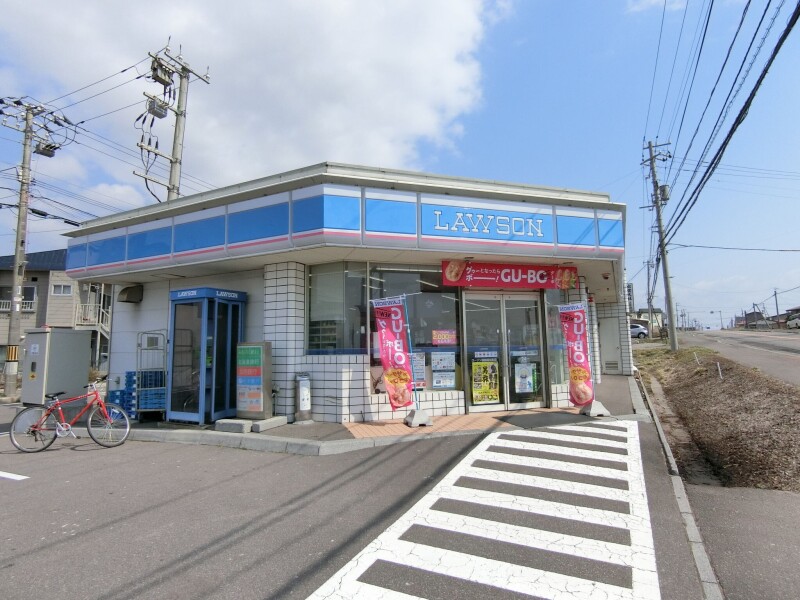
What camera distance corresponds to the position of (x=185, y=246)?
9.48 metres

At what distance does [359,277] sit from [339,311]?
0.81 m

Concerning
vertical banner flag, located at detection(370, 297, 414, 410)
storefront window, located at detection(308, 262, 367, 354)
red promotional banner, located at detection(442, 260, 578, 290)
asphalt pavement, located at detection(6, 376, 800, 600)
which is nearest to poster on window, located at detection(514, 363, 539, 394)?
asphalt pavement, located at detection(6, 376, 800, 600)

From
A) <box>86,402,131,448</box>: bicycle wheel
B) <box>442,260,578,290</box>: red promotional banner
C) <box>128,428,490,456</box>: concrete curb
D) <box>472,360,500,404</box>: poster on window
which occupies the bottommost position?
<box>128,428,490,456</box>: concrete curb

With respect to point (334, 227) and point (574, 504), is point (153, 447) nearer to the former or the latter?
point (334, 227)

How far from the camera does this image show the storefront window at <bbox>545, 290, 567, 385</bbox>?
10492 millimetres

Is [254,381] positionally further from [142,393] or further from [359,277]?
[142,393]

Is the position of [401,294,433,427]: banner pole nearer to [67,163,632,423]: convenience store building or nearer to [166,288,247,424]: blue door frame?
[67,163,632,423]: convenience store building

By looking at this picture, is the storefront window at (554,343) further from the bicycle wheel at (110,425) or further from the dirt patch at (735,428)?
the bicycle wheel at (110,425)

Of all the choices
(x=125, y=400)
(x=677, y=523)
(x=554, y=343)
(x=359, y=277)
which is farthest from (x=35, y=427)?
(x=554, y=343)

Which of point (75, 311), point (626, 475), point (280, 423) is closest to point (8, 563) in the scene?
point (280, 423)

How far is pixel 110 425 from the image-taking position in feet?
26.0

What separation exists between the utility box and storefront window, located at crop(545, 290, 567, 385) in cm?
1126

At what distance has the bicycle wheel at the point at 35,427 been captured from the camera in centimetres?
771

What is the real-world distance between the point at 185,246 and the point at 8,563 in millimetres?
6768
